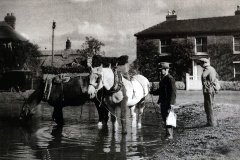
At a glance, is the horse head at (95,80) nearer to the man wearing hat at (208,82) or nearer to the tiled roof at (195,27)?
the man wearing hat at (208,82)

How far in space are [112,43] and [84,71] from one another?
542cm

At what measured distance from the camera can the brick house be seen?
15916mm

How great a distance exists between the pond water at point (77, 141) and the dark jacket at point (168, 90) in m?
0.75

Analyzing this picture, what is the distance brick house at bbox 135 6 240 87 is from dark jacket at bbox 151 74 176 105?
8750 mm

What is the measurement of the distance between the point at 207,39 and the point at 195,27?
1226 mm

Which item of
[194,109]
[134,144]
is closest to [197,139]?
[134,144]

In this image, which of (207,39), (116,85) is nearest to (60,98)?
(116,85)

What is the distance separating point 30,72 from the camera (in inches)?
585

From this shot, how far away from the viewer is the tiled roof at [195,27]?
16469mm

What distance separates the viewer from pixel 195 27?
63.5 feet

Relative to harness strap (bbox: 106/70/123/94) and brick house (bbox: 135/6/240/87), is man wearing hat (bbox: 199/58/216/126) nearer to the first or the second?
harness strap (bbox: 106/70/123/94)

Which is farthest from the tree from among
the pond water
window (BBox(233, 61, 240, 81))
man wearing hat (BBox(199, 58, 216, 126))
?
window (BBox(233, 61, 240, 81))

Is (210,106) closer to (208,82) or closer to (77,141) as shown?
(208,82)

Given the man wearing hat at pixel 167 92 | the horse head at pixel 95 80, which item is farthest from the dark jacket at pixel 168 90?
the horse head at pixel 95 80
